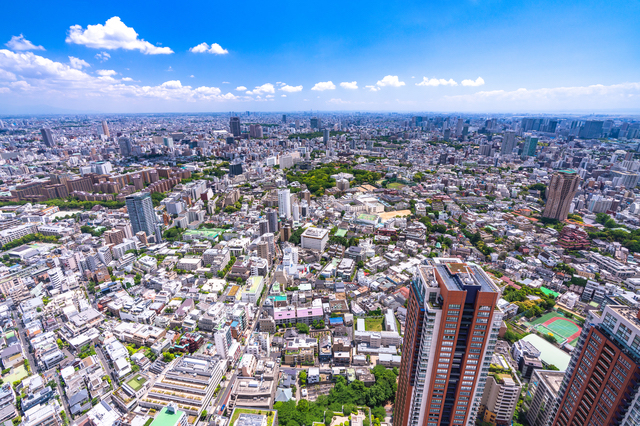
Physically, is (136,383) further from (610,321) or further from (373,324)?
(610,321)

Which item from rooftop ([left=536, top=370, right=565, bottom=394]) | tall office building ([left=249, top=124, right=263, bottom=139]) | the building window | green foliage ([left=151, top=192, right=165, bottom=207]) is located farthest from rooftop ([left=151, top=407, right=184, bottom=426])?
tall office building ([left=249, top=124, right=263, bottom=139])

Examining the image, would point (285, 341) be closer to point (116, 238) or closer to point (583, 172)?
point (116, 238)

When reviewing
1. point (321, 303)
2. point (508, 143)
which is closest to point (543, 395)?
point (321, 303)

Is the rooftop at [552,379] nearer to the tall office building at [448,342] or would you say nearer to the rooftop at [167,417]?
the tall office building at [448,342]

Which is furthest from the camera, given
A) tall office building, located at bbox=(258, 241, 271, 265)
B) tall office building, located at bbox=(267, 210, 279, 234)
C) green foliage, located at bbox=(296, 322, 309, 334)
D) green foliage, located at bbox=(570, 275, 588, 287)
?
tall office building, located at bbox=(267, 210, 279, 234)

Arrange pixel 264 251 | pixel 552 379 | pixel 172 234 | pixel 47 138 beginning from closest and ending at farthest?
1. pixel 552 379
2. pixel 264 251
3. pixel 172 234
4. pixel 47 138

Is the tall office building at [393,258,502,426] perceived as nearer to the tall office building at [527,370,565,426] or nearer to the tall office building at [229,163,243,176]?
the tall office building at [527,370,565,426]

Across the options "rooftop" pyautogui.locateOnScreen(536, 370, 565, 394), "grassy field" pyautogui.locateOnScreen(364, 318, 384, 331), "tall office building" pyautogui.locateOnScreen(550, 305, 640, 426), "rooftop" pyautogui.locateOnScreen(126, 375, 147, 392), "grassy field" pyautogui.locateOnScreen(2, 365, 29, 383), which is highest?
"tall office building" pyautogui.locateOnScreen(550, 305, 640, 426)

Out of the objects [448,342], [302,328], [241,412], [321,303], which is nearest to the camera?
[448,342]
